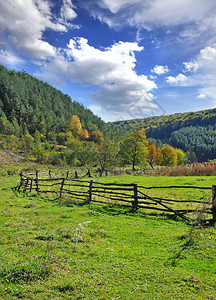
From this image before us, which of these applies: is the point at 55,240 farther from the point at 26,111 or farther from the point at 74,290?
the point at 26,111

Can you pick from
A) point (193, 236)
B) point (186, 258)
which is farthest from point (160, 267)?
point (193, 236)

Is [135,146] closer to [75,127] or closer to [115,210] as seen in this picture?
[115,210]

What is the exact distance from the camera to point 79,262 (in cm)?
567

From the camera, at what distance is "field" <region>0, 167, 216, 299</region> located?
4426 millimetres

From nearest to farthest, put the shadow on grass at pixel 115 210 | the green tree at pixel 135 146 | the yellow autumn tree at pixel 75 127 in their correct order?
the shadow on grass at pixel 115 210 < the green tree at pixel 135 146 < the yellow autumn tree at pixel 75 127

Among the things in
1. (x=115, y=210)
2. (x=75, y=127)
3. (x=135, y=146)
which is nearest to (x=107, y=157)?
(x=135, y=146)

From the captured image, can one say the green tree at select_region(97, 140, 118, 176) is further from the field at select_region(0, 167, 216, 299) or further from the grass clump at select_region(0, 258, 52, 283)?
the grass clump at select_region(0, 258, 52, 283)

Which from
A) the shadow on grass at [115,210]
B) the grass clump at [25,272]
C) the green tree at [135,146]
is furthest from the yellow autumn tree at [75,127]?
the grass clump at [25,272]

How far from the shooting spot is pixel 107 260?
5.83 metres

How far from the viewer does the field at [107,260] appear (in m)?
4.43

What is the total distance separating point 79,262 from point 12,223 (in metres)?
5.76

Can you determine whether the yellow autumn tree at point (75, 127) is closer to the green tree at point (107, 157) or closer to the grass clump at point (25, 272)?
the green tree at point (107, 157)

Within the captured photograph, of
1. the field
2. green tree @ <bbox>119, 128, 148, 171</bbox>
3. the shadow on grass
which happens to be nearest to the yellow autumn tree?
green tree @ <bbox>119, 128, 148, 171</bbox>

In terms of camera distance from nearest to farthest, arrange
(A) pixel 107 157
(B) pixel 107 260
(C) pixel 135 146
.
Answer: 1. (B) pixel 107 260
2. (A) pixel 107 157
3. (C) pixel 135 146
